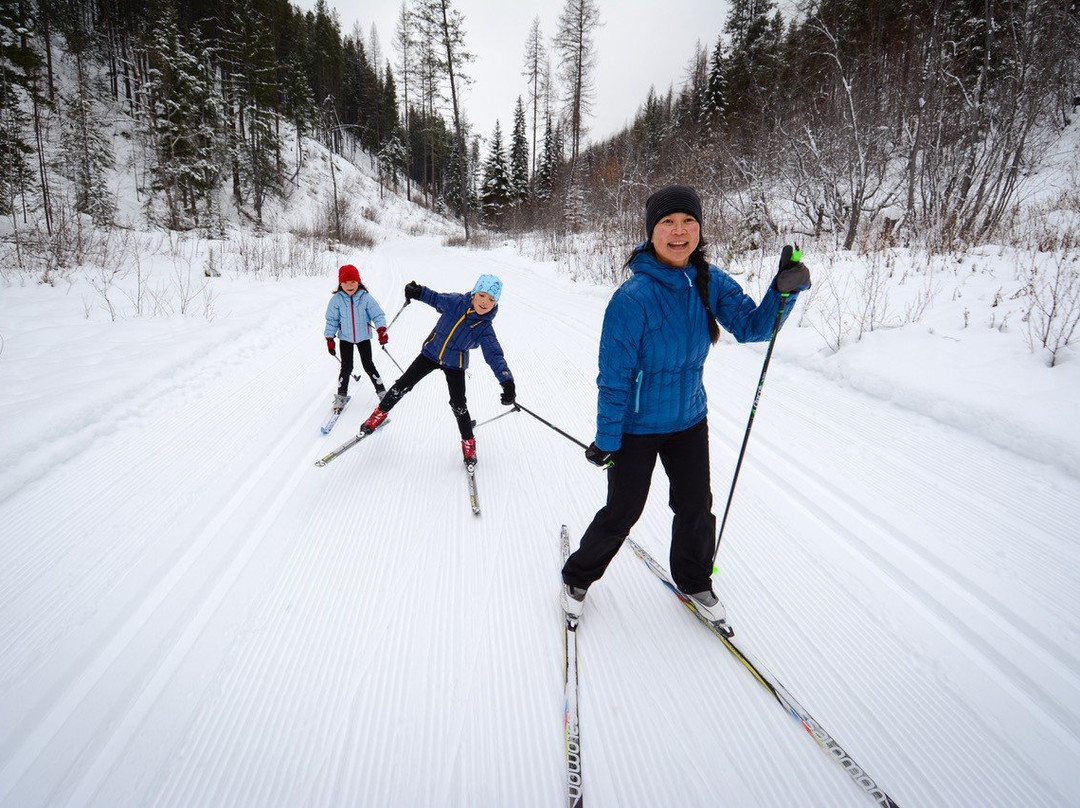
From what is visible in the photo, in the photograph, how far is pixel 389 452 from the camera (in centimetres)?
365

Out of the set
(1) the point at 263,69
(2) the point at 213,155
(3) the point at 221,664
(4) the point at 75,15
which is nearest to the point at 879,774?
(3) the point at 221,664

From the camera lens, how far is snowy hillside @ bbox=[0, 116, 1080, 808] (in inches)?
59.8

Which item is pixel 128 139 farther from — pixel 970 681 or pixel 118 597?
pixel 970 681

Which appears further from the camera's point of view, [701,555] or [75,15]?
[75,15]

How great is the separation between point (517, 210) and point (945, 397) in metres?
26.8

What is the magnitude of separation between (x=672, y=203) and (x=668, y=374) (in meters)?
0.68

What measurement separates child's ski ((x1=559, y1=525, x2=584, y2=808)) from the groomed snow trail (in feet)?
0.19

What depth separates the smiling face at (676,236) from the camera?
1.64 metres

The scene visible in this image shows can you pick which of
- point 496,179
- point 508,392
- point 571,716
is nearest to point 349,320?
point 508,392

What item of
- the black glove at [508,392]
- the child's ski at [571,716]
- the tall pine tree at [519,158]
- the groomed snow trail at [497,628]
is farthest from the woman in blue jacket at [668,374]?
the tall pine tree at [519,158]

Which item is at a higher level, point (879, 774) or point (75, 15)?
point (75, 15)

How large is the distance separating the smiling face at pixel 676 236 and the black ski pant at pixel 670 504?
0.74 metres

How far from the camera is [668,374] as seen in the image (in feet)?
5.65

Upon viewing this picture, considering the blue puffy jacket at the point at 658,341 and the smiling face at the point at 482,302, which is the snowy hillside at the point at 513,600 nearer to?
the blue puffy jacket at the point at 658,341
